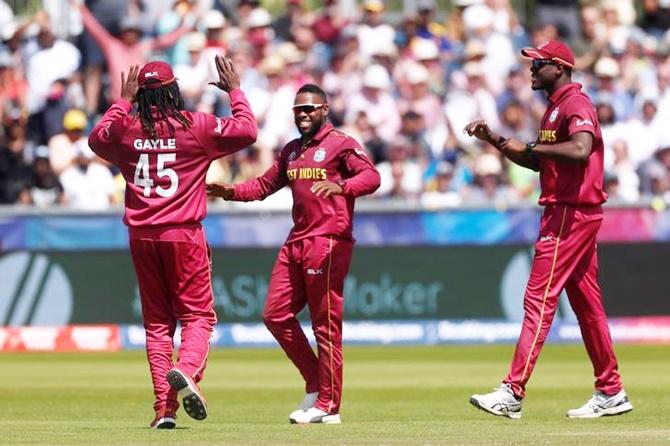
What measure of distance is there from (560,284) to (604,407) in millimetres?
949

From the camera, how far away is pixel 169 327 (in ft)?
35.6

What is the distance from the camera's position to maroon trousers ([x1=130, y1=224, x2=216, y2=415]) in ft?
34.7

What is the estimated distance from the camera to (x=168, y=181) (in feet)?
34.8

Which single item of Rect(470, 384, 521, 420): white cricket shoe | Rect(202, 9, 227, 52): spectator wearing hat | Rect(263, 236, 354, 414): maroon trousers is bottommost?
Rect(470, 384, 521, 420): white cricket shoe

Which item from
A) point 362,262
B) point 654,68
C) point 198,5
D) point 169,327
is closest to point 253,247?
point 362,262

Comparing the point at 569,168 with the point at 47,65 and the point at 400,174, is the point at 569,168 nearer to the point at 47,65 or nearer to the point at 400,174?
the point at 400,174

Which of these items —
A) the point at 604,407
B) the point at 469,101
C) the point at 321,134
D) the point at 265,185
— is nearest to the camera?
the point at 321,134

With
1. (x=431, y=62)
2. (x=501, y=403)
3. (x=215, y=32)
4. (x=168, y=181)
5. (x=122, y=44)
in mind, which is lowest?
(x=501, y=403)

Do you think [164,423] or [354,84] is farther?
[354,84]

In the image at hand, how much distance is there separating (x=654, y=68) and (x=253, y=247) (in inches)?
301

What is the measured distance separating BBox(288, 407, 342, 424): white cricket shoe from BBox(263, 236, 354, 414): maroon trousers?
0.04 m

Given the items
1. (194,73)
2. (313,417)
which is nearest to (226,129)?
(313,417)

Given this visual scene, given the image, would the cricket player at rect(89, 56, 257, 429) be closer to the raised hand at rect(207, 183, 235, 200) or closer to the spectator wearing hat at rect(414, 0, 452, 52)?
the raised hand at rect(207, 183, 235, 200)

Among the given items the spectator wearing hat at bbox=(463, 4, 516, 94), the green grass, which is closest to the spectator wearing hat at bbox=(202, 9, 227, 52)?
the spectator wearing hat at bbox=(463, 4, 516, 94)
